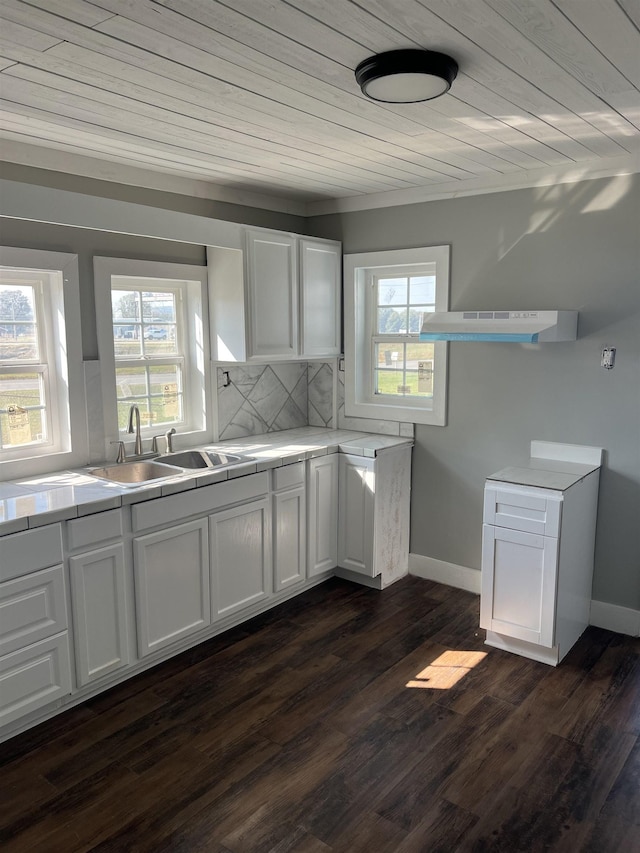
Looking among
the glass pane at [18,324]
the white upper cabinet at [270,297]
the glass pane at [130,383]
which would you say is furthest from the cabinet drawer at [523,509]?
the glass pane at [18,324]

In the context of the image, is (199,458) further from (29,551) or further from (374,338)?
(374,338)

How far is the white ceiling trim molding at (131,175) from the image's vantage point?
2953 mm

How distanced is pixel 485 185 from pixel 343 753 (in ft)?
9.79

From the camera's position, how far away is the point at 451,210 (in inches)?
152

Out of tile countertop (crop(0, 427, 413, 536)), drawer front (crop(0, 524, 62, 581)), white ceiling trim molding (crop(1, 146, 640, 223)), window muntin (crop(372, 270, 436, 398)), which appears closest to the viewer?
drawer front (crop(0, 524, 62, 581))

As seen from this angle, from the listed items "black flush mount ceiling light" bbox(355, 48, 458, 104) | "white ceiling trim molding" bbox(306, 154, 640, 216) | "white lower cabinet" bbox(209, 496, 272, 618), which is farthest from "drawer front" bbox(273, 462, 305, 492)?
"black flush mount ceiling light" bbox(355, 48, 458, 104)

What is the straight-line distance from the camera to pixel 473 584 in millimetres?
4047

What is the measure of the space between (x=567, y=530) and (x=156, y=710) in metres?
2.05

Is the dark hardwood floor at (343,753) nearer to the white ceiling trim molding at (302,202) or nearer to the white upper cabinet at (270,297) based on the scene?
the white upper cabinet at (270,297)

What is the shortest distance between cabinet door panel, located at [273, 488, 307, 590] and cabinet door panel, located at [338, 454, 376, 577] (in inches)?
12.4

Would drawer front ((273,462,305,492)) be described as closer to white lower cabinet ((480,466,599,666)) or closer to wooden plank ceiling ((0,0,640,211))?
white lower cabinet ((480,466,599,666))

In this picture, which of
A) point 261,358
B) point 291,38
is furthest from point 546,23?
point 261,358

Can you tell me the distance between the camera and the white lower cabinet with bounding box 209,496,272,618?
10.9ft

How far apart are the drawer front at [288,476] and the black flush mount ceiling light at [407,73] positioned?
2.07 meters
